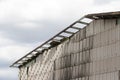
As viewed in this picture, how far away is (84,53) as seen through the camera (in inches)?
1297

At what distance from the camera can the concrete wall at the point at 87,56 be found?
29.5 metres

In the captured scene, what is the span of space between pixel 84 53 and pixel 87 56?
1.91ft

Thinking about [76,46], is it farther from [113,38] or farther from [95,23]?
[113,38]

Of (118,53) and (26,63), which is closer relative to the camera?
(118,53)

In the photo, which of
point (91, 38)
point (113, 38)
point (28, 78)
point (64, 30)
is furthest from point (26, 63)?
point (113, 38)

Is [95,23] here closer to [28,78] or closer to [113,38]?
[113,38]

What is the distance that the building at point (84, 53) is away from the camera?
2966cm

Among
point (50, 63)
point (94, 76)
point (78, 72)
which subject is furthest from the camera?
point (50, 63)

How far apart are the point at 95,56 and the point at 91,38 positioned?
1733 mm

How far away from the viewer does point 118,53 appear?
1131 inches

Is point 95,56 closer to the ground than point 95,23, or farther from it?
closer to the ground

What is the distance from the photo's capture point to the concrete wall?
29531 millimetres

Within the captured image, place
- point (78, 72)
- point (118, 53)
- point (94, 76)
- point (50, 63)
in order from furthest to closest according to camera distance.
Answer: point (50, 63) < point (78, 72) < point (94, 76) < point (118, 53)

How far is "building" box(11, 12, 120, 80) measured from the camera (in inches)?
1168
